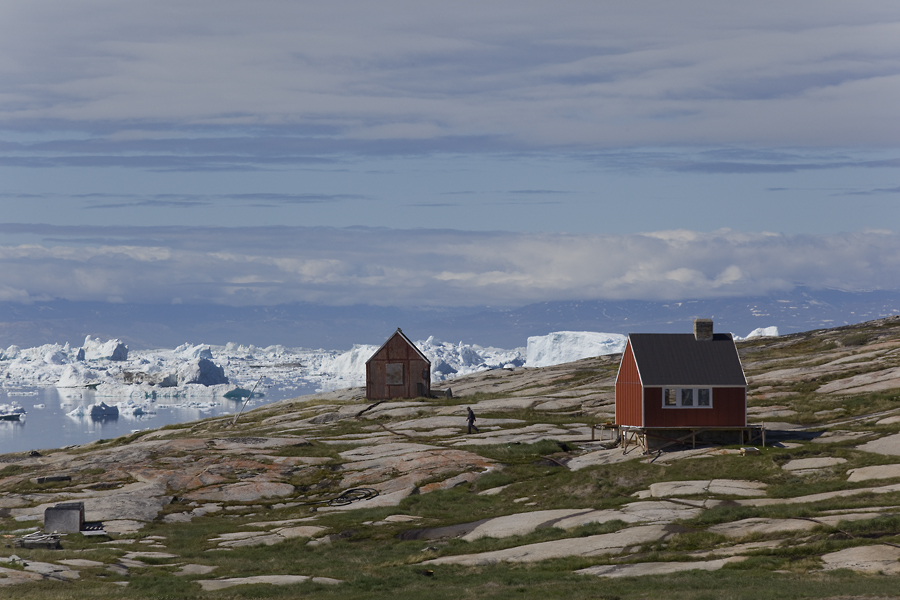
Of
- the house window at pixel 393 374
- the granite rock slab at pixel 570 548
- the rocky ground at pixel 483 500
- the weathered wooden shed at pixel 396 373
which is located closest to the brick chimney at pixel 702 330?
the rocky ground at pixel 483 500

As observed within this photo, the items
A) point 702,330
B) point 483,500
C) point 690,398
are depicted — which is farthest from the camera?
point 702,330

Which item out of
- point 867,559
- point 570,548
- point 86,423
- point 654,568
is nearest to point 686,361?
point 570,548

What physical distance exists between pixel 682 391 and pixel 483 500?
541 inches

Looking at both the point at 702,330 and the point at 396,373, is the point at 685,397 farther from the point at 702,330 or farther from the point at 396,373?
the point at 396,373

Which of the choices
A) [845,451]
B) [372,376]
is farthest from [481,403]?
[845,451]

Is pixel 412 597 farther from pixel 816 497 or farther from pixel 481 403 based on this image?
pixel 481 403

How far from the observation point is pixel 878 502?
115 feet

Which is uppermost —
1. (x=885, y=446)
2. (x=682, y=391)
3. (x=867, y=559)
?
(x=682, y=391)

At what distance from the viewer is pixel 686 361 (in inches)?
2096

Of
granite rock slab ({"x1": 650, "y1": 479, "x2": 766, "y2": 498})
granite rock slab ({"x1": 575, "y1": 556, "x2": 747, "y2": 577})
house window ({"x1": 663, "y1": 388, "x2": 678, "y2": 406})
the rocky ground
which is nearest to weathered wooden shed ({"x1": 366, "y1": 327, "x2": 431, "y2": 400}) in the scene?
the rocky ground

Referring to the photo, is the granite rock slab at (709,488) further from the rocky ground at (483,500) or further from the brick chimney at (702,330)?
the brick chimney at (702,330)

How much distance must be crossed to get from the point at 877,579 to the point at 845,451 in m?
20.3

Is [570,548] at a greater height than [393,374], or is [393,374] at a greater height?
[393,374]

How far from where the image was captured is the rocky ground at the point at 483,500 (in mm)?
30078
